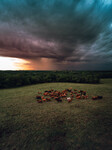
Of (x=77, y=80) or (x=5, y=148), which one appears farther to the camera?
(x=77, y=80)

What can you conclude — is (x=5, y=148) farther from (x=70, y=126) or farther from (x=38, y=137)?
(x=70, y=126)

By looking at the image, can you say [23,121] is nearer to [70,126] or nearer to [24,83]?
[70,126]

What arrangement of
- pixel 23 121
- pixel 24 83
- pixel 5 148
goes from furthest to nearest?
1. pixel 24 83
2. pixel 23 121
3. pixel 5 148

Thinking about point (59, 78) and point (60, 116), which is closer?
point (60, 116)

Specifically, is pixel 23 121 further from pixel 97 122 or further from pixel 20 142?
pixel 97 122

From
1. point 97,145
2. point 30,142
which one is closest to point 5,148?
point 30,142

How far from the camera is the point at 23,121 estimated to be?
8.52 feet

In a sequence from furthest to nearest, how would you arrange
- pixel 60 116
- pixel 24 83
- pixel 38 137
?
1. pixel 24 83
2. pixel 60 116
3. pixel 38 137

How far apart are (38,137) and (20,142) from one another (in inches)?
18.8

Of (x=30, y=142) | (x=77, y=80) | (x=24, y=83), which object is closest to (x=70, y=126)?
(x=30, y=142)

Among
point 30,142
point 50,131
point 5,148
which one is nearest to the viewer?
point 5,148

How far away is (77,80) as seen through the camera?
15.7m

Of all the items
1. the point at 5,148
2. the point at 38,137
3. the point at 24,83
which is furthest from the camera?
the point at 24,83

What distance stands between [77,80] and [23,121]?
14.5 m
